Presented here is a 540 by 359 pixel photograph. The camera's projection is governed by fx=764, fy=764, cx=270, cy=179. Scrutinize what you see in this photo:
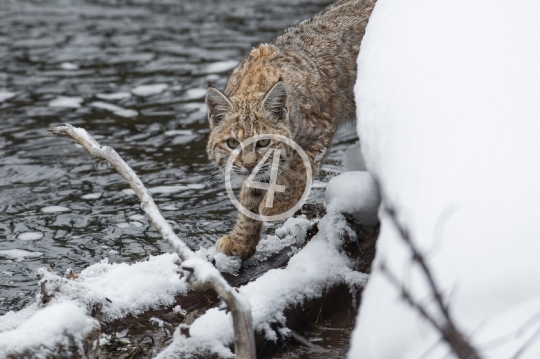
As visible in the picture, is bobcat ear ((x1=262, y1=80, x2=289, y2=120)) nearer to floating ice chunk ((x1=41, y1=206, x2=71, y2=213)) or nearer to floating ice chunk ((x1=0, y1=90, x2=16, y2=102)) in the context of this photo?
floating ice chunk ((x1=41, y1=206, x2=71, y2=213))

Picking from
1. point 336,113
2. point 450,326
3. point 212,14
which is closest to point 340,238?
point 336,113

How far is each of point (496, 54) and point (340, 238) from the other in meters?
1.39

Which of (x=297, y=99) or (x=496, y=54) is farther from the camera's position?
(x=297, y=99)

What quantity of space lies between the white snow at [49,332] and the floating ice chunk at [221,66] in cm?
671

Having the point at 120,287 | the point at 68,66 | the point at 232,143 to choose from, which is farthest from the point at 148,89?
the point at 120,287

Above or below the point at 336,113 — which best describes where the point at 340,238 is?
below

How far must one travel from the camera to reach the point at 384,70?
3.47m

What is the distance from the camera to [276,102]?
4.47m

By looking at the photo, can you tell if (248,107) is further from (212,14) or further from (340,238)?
(212,14)

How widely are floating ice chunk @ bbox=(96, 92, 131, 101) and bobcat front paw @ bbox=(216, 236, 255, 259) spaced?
4.79m

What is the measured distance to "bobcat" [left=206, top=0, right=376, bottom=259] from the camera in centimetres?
447

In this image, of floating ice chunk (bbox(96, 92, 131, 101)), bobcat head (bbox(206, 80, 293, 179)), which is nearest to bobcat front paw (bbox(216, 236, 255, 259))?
bobcat head (bbox(206, 80, 293, 179))

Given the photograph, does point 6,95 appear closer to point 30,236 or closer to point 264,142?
point 30,236

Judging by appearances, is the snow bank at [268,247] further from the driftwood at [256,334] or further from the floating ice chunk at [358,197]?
the floating ice chunk at [358,197]
